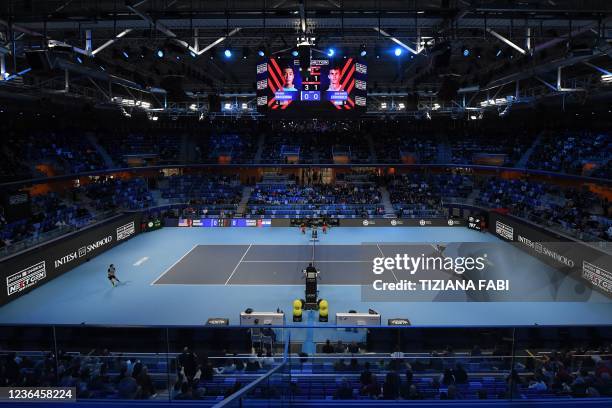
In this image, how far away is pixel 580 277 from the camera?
18312 millimetres

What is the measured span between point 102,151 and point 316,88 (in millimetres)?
27477

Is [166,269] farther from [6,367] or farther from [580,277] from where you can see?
[580,277]

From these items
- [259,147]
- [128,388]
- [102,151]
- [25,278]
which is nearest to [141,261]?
[25,278]

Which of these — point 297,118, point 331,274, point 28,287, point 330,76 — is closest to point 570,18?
point 330,76

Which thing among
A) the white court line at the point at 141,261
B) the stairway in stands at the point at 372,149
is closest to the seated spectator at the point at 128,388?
the white court line at the point at 141,261

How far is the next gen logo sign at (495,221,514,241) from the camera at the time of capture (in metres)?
26.6

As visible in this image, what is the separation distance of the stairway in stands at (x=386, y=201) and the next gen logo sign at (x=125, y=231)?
69.1 feet

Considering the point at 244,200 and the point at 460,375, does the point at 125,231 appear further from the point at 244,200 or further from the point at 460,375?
the point at 460,375

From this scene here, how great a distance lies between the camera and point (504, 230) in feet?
91.2

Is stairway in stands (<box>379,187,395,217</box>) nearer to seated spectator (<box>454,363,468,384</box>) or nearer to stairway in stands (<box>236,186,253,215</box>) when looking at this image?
stairway in stands (<box>236,186,253,215</box>)

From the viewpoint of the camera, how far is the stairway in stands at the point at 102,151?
37.4m

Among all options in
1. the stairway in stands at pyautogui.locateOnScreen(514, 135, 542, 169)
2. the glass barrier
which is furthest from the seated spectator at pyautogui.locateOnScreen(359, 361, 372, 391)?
the stairway in stands at pyautogui.locateOnScreen(514, 135, 542, 169)

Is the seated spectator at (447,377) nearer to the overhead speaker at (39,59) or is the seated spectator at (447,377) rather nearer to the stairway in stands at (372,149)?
the overhead speaker at (39,59)

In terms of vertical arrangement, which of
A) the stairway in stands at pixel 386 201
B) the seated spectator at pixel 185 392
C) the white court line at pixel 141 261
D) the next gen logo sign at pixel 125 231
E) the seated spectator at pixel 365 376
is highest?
the stairway in stands at pixel 386 201
